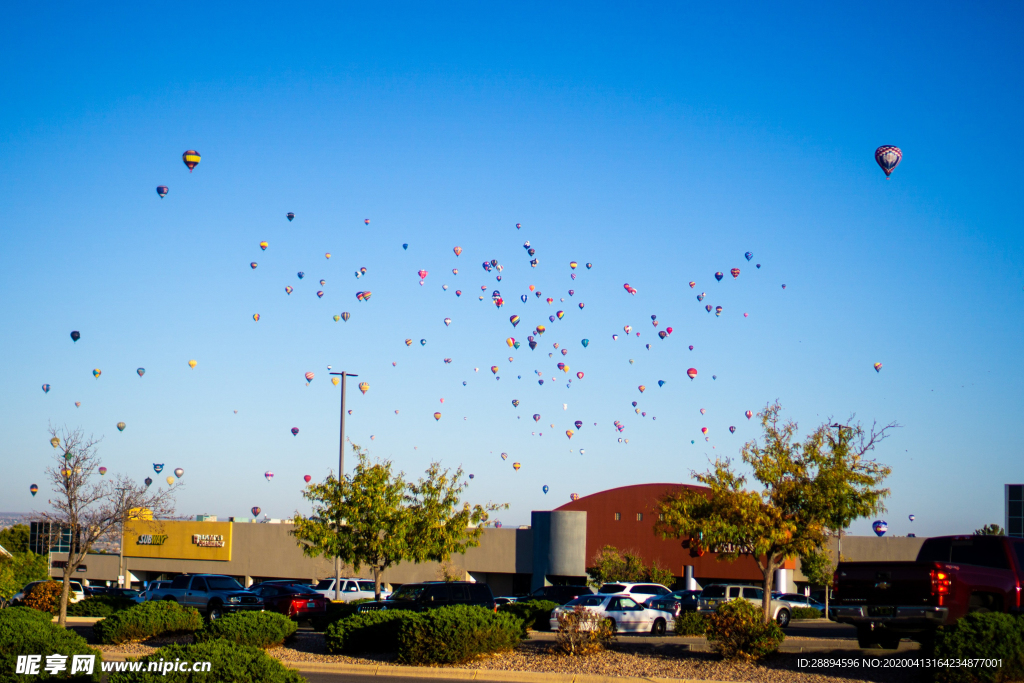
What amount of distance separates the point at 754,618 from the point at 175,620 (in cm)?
1412

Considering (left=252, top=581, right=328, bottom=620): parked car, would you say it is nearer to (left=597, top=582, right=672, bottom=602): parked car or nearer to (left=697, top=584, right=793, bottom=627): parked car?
(left=597, top=582, right=672, bottom=602): parked car

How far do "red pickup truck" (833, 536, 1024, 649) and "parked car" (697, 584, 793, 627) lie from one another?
16311 mm

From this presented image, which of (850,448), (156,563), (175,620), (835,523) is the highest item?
(850,448)

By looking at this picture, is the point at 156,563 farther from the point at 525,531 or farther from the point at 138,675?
the point at 138,675

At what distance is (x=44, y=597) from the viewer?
3020 centimetres

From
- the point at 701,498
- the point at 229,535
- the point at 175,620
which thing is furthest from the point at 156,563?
the point at 701,498

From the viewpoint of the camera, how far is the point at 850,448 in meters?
21.7

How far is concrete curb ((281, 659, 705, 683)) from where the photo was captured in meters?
16.4

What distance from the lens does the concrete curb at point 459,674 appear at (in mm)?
16422

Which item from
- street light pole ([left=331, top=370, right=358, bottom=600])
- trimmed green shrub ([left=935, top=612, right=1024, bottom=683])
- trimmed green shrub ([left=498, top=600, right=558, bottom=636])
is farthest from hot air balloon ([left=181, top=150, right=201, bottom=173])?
trimmed green shrub ([left=935, top=612, right=1024, bottom=683])

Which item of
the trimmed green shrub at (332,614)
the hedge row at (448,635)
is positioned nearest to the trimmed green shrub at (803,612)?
the trimmed green shrub at (332,614)

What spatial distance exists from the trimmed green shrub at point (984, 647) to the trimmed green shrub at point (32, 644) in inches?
492

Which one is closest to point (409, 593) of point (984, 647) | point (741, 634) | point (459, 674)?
point (459, 674)

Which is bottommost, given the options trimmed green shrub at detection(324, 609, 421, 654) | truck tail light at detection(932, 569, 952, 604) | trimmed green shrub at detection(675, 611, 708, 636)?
trimmed green shrub at detection(675, 611, 708, 636)
